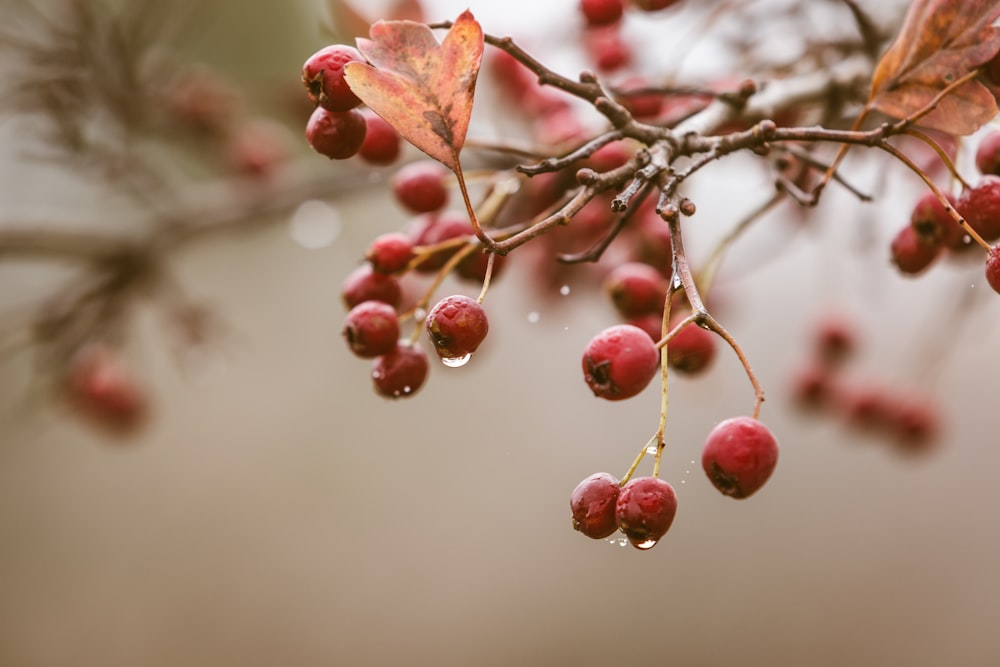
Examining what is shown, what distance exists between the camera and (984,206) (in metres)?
0.50

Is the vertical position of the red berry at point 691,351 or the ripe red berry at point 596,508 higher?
the red berry at point 691,351

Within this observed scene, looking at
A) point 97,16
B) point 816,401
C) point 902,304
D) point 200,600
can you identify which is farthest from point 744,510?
point 97,16

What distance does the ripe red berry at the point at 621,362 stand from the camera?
436 mm

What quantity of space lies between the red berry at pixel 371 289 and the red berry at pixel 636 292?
6.8 inches

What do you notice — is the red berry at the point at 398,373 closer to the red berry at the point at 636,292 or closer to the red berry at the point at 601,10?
the red berry at the point at 636,292

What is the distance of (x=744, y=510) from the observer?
2.63 meters

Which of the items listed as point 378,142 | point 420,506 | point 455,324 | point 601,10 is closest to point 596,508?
point 455,324

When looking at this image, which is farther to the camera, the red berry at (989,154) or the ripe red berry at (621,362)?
→ the red berry at (989,154)

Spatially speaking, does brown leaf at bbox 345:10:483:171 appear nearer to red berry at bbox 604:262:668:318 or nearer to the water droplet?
the water droplet

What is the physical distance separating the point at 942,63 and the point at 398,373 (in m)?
0.41

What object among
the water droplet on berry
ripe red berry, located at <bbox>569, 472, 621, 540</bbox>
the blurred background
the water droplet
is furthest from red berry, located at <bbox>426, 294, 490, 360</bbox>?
the blurred background

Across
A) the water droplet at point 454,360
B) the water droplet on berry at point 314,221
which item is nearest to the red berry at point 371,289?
the water droplet at point 454,360

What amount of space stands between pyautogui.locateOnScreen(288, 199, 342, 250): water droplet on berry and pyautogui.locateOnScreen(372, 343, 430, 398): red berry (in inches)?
27.4

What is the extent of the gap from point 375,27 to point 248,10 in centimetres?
263
